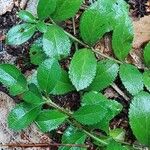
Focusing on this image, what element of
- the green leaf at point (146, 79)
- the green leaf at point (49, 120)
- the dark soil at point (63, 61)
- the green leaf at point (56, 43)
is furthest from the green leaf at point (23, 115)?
the green leaf at point (146, 79)

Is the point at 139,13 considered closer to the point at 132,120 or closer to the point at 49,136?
the point at 132,120

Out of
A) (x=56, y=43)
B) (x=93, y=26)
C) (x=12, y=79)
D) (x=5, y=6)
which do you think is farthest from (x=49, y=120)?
(x=5, y=6)

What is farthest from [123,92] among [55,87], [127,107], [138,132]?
[55,87]

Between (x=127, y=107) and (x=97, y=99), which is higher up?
(x=97, y=99)

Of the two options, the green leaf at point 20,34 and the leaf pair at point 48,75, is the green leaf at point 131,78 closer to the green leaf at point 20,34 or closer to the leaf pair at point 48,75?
the leaf pair at point 48,75

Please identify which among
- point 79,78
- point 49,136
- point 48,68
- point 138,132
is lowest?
point 138,132

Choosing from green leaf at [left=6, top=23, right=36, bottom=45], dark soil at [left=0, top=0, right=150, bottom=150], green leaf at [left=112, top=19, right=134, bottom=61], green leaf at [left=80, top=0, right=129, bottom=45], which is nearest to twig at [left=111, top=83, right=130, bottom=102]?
dark soil at [left=0, top=0, right=150, bottom=150]
